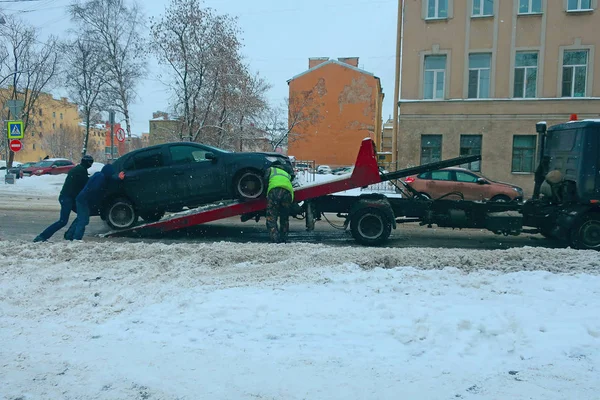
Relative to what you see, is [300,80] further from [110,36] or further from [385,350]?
[385,350]

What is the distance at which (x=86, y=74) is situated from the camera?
32.0 m

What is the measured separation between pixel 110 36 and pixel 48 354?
2958cm

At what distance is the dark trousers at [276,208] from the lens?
8.77 metres

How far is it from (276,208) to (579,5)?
2114cm

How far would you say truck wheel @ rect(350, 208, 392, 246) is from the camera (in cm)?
931

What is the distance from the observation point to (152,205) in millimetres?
10023

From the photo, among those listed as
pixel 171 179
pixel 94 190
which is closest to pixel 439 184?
pixel 171 179

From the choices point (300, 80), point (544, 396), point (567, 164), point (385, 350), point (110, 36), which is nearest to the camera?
point (544, 396)

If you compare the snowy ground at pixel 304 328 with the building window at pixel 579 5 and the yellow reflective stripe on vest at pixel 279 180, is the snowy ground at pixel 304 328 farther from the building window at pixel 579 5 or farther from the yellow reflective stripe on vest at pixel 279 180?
the building window at pixel 579 5

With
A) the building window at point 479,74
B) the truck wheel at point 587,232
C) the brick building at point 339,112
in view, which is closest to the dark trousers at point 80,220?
the truck wheel at point 587,232

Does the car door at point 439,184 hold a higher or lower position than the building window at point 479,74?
lower

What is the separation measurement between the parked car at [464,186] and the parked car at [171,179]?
7.45 m

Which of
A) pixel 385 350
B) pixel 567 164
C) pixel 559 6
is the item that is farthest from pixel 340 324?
pixel 559 6

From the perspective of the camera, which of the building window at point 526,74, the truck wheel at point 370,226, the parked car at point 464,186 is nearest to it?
the truck wheel at point 370,226
